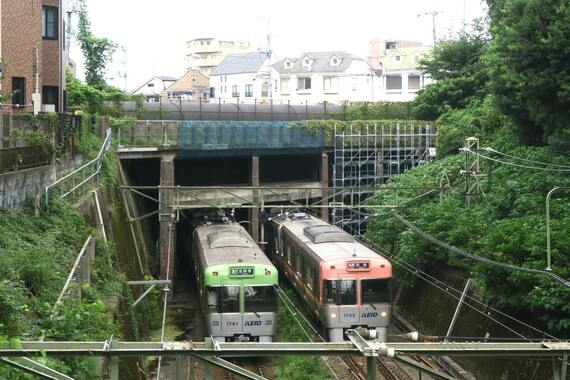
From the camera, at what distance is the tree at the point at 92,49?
3653cm

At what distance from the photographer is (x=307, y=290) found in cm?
1883

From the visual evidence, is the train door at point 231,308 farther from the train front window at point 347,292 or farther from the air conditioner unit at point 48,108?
the air conditioner unit at point 48,108

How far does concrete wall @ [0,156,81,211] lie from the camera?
12.9 metres

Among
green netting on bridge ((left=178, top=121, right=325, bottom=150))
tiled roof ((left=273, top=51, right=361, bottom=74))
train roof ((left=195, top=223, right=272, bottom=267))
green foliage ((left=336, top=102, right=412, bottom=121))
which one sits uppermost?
tiled roof ((left=273, top=51, right=361, bottom=74))

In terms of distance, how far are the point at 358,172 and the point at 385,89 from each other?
78.6 feet

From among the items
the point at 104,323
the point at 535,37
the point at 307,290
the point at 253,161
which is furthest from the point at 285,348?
the point at 253,161

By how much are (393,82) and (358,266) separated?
38.6 metres

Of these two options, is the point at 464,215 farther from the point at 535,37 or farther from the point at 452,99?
the point at 452,99

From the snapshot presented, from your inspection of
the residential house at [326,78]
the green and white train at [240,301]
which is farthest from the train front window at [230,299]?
the residential house at [326,78]

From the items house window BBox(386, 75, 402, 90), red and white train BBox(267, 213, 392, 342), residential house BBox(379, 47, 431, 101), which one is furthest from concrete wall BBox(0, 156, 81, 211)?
house window BBox(386, 75, 402, 90)

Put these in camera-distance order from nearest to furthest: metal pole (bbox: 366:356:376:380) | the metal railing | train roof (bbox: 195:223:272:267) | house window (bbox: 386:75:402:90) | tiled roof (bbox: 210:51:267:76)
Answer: metal pole (bbox: 366:356:376:380), the metal railing, train roof (bbox: 195:223:272:267), house window (bbox: 386:75:402:90), tiled roof (bbox: 210:51:267:76)

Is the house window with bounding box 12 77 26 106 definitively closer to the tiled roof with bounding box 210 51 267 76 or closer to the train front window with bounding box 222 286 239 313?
the train front window with bounding box 222 286 239 313

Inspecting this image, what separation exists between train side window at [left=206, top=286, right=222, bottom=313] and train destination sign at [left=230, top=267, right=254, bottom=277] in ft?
1.40

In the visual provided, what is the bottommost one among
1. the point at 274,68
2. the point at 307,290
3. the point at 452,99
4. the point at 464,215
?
the point at 307,290
